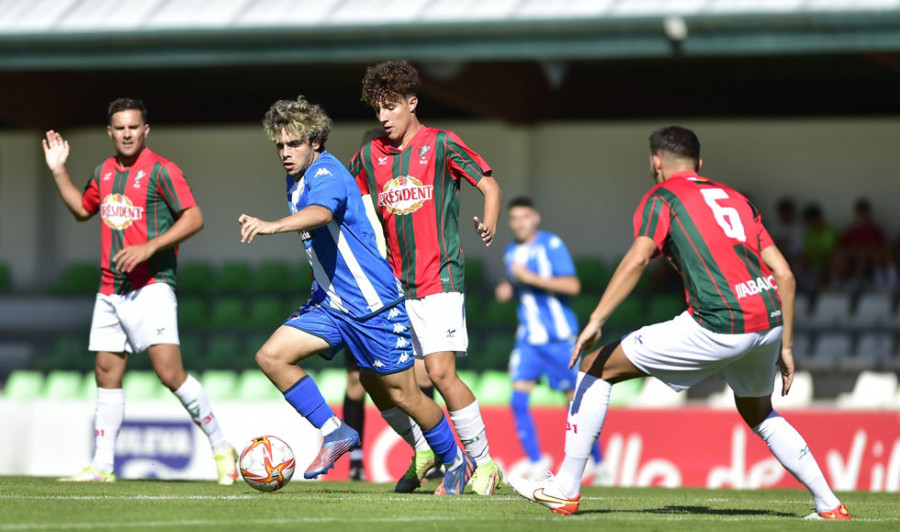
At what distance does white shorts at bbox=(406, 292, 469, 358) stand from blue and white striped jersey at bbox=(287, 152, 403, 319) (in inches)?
8.3

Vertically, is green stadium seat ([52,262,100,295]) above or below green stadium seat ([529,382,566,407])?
above

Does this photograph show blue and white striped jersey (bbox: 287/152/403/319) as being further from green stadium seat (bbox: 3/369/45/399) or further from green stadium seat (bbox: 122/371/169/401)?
green stadium seat (bbox: 3/369/45/399)

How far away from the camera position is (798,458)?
548cm

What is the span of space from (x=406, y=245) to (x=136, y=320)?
1680mm

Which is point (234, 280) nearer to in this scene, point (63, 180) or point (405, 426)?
point (63, 180)

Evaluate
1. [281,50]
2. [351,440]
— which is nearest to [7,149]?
[281,50]

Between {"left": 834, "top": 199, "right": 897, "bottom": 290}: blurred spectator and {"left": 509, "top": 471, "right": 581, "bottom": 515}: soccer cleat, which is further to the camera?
{"left": 834, "top": 199, "right": 897, "bottom": 290}: blurred spectator

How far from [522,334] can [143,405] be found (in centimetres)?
377

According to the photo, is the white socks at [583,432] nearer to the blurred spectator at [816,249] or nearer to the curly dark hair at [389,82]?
the curly dark hair at [389,82]

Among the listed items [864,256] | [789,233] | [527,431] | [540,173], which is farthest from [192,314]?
[864,256]

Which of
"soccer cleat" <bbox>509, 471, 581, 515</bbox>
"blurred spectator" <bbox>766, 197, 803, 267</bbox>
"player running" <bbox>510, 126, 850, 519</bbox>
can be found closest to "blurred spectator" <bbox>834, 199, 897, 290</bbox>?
"blurred spectator" <bbox>766, 197, 803, 267</bbox>

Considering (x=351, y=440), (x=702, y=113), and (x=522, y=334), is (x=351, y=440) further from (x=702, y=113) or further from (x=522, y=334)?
(x=702, y=113)

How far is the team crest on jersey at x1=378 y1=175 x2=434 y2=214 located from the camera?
631cm

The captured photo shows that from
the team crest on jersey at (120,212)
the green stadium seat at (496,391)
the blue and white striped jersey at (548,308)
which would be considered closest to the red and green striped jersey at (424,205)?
the team crest on jersey at (120,212)
